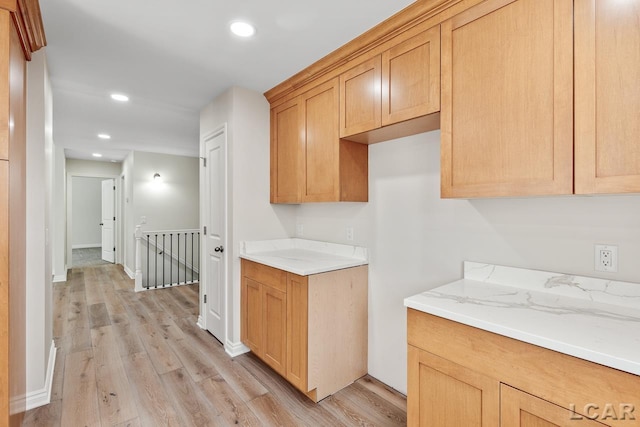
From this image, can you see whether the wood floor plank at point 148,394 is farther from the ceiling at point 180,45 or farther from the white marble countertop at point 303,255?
the ceiling at point 180,45

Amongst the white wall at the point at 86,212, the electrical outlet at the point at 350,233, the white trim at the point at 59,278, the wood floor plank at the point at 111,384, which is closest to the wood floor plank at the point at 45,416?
the wood floor plank at the point at 111,384

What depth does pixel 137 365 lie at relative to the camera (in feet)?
8.43

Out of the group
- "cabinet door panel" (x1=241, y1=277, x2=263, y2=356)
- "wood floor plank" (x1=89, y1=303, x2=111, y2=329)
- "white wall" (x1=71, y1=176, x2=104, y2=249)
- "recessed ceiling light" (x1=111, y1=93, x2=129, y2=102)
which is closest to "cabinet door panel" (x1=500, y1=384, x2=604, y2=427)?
"cabinet door panel" (x1=241, y1=277, x2=263, y2=356)

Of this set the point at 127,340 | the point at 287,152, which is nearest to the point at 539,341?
the point at 287,152

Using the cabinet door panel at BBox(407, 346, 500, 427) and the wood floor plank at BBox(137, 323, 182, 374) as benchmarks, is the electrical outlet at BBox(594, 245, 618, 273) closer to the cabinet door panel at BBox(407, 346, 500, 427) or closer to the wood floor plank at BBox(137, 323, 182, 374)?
the cabinet door panel at BBox(407, 346, 500, 427)

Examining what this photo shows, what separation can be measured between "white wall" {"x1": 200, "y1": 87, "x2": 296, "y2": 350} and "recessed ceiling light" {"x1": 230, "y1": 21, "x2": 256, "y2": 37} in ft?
2.81

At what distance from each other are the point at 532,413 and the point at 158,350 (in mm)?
2947

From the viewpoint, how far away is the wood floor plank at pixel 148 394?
1.92 m

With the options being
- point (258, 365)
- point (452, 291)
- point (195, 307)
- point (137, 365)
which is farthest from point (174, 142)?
point (452, 291)

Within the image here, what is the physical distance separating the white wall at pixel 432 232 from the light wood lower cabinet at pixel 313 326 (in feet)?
0.50

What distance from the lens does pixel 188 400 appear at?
2.11 m

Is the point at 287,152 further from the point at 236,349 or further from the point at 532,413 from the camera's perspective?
the point at 532,413

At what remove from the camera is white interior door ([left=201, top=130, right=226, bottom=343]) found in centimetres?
295

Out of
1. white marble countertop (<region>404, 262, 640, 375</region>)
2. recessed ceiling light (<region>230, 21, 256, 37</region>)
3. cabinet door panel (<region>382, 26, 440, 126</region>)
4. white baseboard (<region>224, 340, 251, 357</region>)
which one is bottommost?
white baseboard (<region>224, 340, 251, 357</region>)
